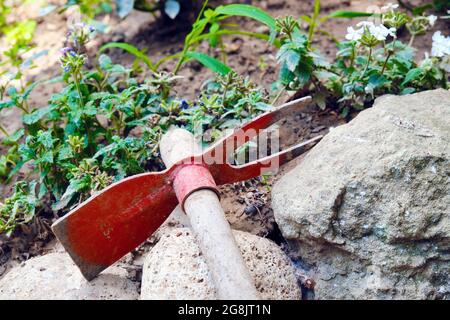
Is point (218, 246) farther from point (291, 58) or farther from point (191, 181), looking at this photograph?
point (291, 58)

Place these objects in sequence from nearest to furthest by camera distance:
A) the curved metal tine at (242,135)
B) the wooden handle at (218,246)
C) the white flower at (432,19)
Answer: the wooden handle at (218,246) < the curved metal tine at (242,135) < the white flower at (432,19)

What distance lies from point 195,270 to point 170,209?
0.93ft

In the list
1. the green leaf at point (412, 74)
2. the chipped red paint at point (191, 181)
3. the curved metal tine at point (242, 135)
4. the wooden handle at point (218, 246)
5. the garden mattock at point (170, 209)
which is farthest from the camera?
the green leaf at point (412, 74)

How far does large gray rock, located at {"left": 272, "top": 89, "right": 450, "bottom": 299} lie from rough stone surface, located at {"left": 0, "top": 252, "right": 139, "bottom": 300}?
0.56 m

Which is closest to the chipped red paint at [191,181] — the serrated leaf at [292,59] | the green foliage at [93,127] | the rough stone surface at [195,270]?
the rough stone surface at [195,270]

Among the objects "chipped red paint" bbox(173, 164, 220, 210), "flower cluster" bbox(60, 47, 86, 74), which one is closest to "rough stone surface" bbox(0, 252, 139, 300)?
"chipped red paint" bbox(173, 164, 220, 210)

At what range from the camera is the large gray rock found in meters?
1.62

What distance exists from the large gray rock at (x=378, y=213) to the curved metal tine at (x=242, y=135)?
0.75 feet

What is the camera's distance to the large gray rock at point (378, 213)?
1.62 meters

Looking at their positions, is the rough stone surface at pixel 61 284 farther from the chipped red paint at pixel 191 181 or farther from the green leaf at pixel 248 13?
the green leaf at pixel 248 13

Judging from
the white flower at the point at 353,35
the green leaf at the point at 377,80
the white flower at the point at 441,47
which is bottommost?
the green leaf at the point at 377,80

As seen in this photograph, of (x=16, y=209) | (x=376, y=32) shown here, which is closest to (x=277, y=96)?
(x=376, y=32)

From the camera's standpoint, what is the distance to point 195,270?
5.30 ft
